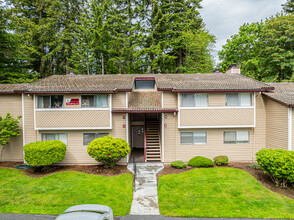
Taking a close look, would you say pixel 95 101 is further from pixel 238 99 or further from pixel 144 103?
pixel 238 99

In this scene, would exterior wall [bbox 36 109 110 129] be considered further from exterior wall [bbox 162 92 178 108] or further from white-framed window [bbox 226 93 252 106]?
white-framed window [bbox 226 93 252 106]

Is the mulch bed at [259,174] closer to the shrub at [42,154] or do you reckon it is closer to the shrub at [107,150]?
the shrub at [107,150]

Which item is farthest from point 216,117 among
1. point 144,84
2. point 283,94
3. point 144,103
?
point 144,84

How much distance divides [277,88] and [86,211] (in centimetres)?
1689

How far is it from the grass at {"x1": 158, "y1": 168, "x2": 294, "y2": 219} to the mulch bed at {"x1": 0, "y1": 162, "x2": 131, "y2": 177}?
11.2ft

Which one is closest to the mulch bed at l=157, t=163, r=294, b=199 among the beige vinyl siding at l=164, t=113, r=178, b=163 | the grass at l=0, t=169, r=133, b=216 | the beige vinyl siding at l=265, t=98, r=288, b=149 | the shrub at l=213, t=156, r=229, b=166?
the shrub at l=213, t=156, r=229, b=166

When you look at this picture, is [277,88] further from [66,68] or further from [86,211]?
[66,68]

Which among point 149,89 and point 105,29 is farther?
point 105,29

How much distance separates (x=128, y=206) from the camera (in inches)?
287

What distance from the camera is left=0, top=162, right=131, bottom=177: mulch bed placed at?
1077cm

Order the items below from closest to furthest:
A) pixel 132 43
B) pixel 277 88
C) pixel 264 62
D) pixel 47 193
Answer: pixel 47 193 < pixel 277 88 < pixel 264 62 < pixel 132 43

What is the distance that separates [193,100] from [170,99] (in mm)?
1834

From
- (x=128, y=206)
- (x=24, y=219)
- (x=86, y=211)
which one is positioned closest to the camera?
(x=86, y=211)

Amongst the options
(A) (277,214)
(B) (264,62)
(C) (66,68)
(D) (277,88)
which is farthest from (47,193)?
(B) (264,62)
